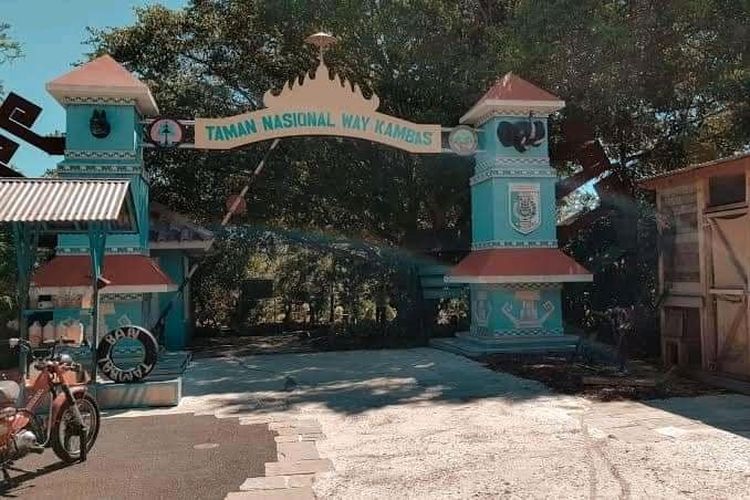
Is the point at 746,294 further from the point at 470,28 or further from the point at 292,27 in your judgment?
the point at 292,27

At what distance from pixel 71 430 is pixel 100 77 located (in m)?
7.39

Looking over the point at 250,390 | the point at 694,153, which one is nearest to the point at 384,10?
the point at 694,153

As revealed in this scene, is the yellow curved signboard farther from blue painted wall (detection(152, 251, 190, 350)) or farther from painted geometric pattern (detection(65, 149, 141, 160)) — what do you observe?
blue painted wall (detection(152, 251, 190, 350))

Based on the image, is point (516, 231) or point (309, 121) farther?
point (516, 231)

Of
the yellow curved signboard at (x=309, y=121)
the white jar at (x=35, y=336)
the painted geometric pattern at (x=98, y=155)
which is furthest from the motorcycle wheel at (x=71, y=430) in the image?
the yellow curved signboard at (x=309, y=121)

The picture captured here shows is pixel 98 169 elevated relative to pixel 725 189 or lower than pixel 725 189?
elevated

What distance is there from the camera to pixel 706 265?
10.0 m

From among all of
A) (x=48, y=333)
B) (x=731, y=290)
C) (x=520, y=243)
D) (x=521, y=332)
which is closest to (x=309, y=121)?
(x=520, y=243)

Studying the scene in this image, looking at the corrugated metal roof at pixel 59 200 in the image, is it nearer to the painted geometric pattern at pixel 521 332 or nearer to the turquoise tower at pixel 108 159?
the turquoise tower at pixel 108 159

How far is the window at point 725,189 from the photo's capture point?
10000mm

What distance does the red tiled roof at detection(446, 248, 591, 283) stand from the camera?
12641mm

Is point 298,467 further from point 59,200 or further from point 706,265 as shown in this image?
point 706,265

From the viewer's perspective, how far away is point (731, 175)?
986 centimetres

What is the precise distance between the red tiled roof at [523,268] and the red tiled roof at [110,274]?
5.64 m
